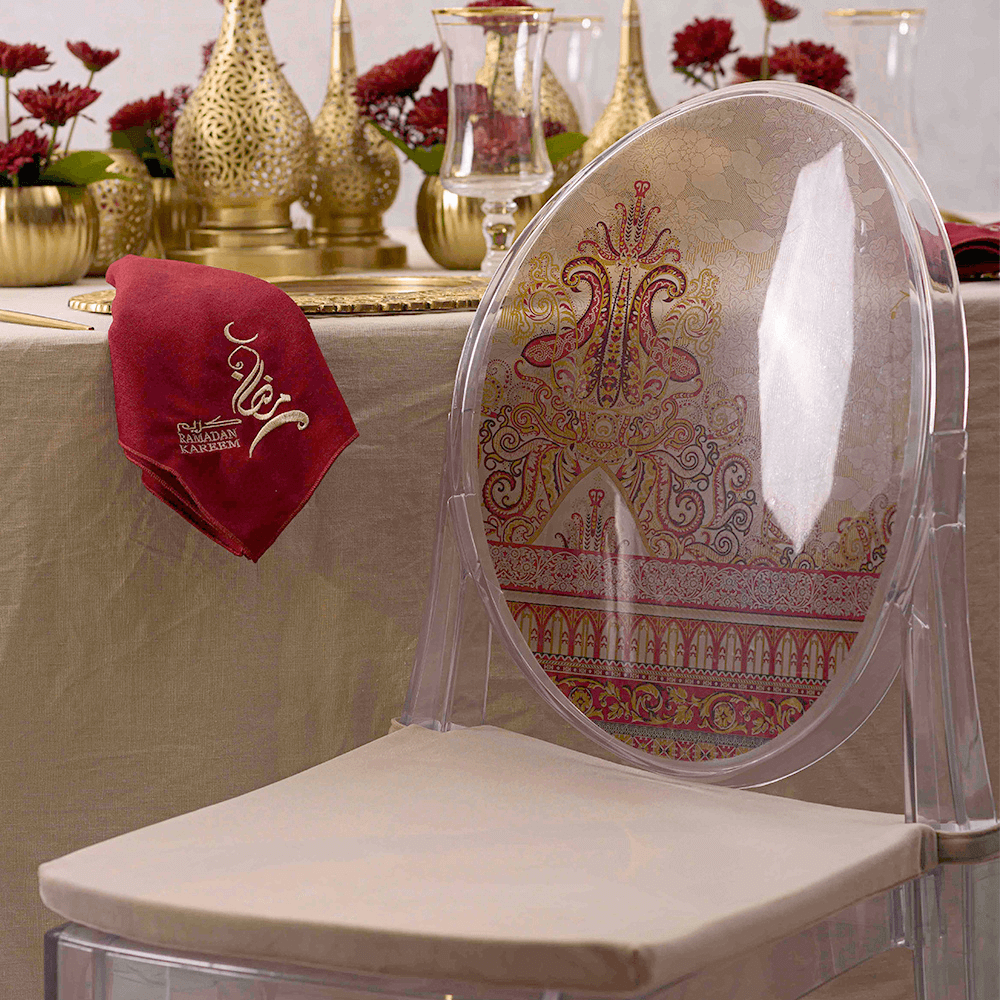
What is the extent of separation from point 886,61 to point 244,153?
0.63 m

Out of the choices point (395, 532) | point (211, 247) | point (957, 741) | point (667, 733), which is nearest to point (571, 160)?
point (211, 247)

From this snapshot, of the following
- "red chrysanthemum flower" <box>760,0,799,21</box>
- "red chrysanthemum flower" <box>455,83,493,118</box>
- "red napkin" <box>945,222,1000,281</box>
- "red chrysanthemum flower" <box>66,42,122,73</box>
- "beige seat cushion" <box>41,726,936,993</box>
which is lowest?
"beige seat cushion" <box>41,726,936,993</box>

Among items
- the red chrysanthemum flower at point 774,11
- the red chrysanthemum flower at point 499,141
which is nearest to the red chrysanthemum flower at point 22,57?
the red chrysanthemum flower at point 499,141

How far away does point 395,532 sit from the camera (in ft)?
3.34

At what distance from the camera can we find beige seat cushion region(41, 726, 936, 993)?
0.57 metres

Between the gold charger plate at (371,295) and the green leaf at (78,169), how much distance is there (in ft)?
0.41

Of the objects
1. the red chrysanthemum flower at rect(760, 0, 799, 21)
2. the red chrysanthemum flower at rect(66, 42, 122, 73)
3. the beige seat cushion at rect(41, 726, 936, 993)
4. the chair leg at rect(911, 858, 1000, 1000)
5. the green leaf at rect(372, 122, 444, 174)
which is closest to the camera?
the beige seat cushion at rect(41, 726, 936, 993)

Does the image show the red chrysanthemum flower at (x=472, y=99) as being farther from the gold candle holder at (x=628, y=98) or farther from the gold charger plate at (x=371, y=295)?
the gold candle holder at (x=628, y=98)

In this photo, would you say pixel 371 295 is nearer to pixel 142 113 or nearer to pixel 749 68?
pixel 142 113

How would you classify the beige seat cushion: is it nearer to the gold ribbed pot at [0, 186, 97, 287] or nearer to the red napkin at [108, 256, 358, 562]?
the red napkin at [108, 256, 358, 562]

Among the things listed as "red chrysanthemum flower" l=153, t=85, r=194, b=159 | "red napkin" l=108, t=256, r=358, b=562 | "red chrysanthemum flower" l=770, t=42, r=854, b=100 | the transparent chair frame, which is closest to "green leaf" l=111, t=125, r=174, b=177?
"red chrysanthemum flower" l=153, t=85, r=194, b=159

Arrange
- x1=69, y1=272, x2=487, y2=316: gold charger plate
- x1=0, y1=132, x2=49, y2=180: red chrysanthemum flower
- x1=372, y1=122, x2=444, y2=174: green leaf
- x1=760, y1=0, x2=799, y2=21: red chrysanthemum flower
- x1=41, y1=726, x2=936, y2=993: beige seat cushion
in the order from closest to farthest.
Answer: x1=41, y1=726, x2=936, y2=993: beige seat cushion, x1=69, y1=272, x2=487, y2=316: gold charger plate, x1=0, y1=132, x2=49, y2=180: red chrysanthemum flower, x1=372, y1=122, x2=444, y2=174: green leaf, x1=760, y1=0, x2=799, y2=21: red chrysanthemum flower

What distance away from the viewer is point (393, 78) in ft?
4.27

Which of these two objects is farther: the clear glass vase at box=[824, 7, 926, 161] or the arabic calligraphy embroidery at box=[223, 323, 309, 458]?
the clear glass vase at box=[824, 7, 926, 161]
